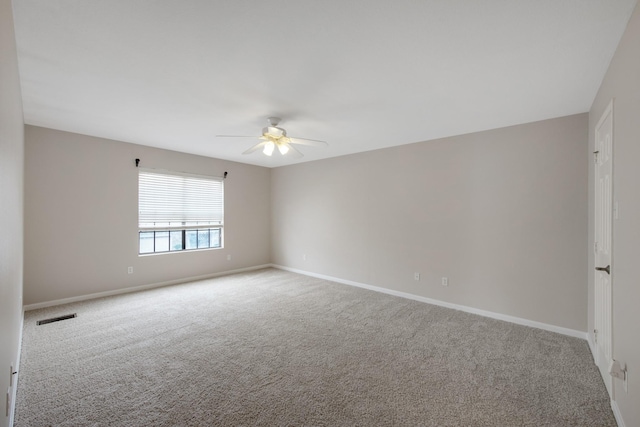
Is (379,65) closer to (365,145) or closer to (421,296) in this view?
(365,145)

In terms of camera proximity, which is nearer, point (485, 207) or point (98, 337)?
point (98, 337)

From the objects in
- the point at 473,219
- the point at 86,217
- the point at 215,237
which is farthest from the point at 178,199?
the point at 473,219

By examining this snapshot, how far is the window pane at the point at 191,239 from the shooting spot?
5.47 meters

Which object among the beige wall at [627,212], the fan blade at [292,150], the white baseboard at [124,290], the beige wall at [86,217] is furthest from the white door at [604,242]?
the beige wall at [86,217]

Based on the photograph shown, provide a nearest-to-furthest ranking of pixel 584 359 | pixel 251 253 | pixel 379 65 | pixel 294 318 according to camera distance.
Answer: pixel 379 65, pixel 584 359, pixel 294 318, pixel 251 253

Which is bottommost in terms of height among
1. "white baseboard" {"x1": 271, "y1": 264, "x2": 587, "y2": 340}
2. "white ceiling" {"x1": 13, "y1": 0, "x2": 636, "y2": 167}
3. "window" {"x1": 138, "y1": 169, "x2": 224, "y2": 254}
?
"white baseboard" {"x1": 271, "y1": 264, "x2": 587, "y2": 340}

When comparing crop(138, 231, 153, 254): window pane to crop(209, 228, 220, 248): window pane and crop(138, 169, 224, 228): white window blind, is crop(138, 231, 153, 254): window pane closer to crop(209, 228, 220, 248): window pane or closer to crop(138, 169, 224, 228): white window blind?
crop(138, 169, 224, 228): white window blind

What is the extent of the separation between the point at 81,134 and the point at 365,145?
14.6ft

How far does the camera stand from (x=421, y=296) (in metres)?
4.27

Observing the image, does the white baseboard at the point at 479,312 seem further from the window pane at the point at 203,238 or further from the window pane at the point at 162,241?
the window pane at the point at 162,241

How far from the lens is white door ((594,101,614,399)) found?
2037 mm

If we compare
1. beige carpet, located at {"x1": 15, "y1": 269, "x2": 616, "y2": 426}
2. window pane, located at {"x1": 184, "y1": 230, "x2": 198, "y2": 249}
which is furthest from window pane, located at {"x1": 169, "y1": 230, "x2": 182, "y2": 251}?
beige carpet, located at {"x1": 15, "y1": 269, "x2": 616, "y2": 426}

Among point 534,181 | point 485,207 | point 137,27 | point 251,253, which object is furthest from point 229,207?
point 534,181

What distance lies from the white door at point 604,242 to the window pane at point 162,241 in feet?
19.7
